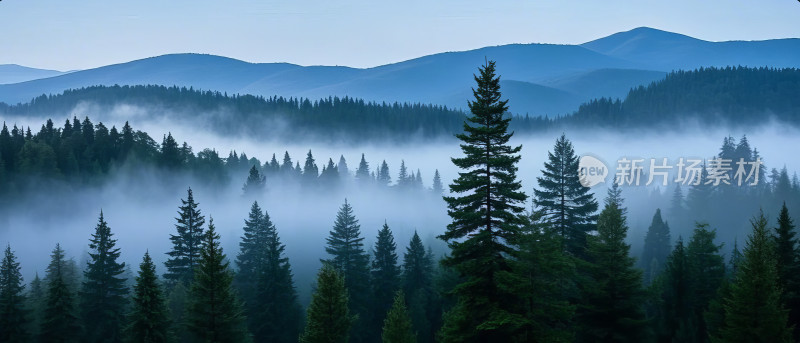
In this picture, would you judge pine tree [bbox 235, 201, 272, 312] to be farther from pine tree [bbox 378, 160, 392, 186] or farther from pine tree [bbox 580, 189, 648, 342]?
pine tree [bbox 378, 160, 392, 186]

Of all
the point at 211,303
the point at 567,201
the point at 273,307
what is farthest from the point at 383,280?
the point at 211,303

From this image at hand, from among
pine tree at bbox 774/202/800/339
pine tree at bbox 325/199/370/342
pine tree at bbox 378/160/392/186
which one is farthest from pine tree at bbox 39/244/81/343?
pine tree at bbox 378/160/392/186

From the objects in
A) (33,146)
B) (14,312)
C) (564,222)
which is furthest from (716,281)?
(33,146)

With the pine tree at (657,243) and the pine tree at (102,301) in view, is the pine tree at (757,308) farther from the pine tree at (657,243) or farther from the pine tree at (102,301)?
the pine tree at (657,243)

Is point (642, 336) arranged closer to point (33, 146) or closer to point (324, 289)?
point (324, 289)

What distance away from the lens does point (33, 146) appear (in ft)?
325

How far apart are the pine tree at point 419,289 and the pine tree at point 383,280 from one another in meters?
1.28

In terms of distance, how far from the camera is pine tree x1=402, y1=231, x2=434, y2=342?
146 feet

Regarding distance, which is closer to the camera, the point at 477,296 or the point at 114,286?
the point at 477,296

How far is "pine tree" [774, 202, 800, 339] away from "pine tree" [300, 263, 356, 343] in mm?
22857

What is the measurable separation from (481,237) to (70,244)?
12114 centimetres

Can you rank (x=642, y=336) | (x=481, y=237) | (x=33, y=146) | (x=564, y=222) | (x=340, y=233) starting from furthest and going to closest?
1. (x=33, y=146)
2. (x=340, y=233)
3. (x=564, y=222)
4. (x=642, y=336)
5. (x=481, y=237)

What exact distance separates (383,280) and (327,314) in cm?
2275

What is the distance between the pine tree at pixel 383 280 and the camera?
49.1 m
